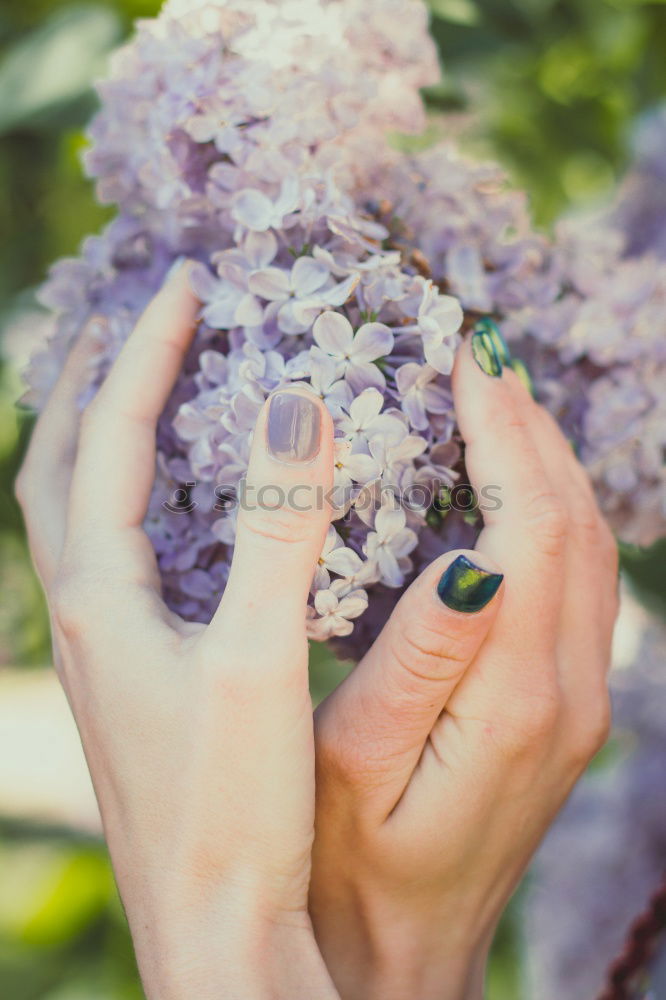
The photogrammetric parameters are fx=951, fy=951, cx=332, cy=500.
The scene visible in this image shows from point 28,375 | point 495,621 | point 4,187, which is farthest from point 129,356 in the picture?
point 4,187

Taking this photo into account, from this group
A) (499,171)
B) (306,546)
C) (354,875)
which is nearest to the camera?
(306,546)

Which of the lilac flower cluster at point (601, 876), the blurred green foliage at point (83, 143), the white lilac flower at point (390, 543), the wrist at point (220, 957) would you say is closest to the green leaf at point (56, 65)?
the blurred green foliage at point (83, 143)

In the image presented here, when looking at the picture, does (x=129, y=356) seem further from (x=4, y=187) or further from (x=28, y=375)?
(x=4, y=187)

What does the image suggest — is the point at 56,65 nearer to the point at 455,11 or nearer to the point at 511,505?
the point at 455,11

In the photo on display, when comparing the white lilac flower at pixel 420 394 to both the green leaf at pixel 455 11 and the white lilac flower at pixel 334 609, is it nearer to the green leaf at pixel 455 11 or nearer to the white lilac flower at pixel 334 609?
the white lilac flower at pixel 334 609

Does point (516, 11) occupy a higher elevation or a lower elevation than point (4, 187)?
higher

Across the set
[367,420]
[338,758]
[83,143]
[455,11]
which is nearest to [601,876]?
[338,758]

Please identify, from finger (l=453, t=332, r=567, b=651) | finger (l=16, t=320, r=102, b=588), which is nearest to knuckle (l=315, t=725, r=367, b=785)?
finger (l=453, t=332, r=567, b=651)

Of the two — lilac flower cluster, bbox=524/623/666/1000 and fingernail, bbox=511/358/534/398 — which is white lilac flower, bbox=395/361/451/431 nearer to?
fingernail, bbox=511/358/534/398
